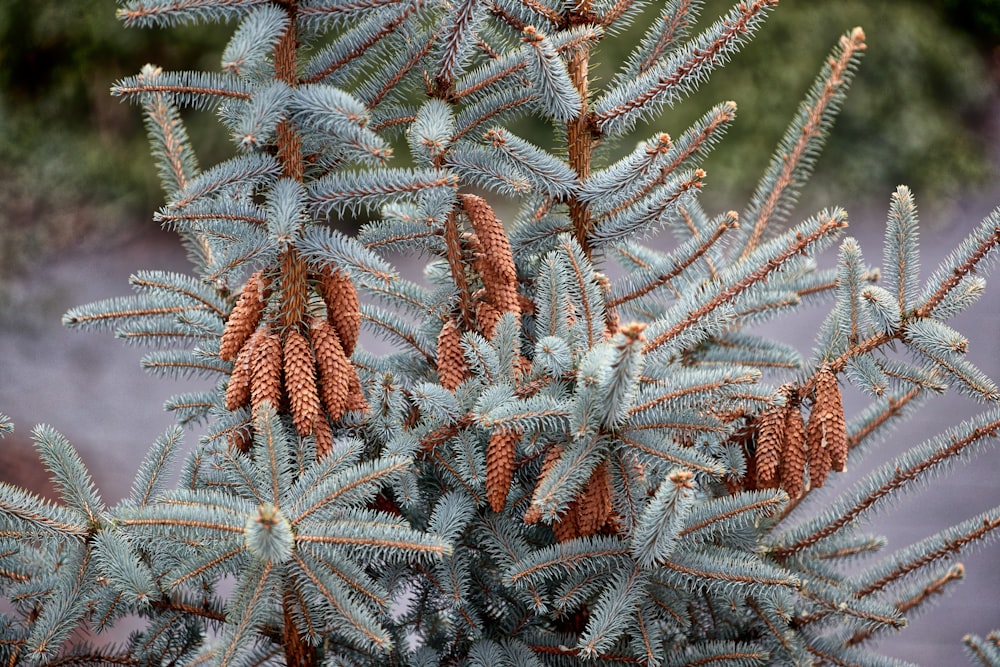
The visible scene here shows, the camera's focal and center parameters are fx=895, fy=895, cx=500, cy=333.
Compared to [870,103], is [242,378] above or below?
below

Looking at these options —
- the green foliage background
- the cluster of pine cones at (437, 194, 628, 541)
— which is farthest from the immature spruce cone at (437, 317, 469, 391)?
the green foliage background

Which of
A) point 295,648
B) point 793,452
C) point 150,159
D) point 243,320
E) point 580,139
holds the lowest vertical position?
point 295,648

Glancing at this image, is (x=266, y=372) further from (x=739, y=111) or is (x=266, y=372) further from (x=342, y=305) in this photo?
(x=739, y=111)

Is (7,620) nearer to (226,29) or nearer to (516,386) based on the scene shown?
(516,386)

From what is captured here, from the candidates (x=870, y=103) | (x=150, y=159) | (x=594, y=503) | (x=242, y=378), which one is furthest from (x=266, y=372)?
(x=870, y=103)

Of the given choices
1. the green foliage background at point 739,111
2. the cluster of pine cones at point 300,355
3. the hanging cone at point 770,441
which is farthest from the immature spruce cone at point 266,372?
the green foliage background at point 739,111

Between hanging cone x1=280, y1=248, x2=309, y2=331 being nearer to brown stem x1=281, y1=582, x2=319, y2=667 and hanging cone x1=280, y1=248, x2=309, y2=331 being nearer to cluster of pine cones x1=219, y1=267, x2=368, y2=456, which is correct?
cluster of pine cones x1=219, y1=267, x2=368, y2=456
